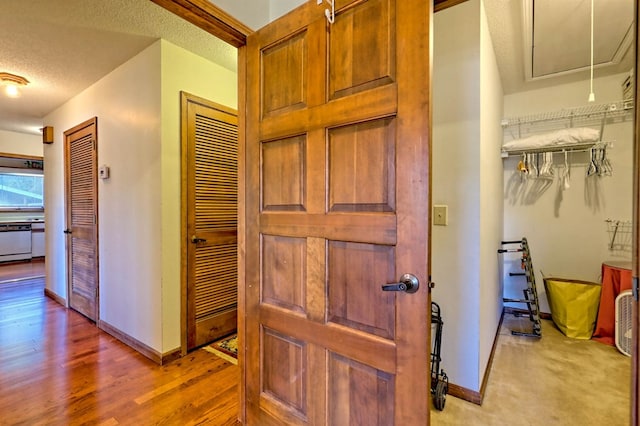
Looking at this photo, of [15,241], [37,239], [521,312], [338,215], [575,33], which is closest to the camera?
[338,215]

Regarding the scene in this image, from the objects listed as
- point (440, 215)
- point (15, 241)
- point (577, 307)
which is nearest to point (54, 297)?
point (15, 241)

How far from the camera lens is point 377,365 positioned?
1042mm

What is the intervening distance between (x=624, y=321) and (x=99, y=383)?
13.4 feet

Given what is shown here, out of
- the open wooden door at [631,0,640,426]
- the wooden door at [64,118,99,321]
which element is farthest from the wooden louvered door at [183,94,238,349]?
the open wooden door at [631,0,640,426]

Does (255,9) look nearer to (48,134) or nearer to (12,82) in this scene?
(12,82)

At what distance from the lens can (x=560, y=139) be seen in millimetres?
2820

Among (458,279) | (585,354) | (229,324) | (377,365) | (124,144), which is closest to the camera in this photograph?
(377,365)

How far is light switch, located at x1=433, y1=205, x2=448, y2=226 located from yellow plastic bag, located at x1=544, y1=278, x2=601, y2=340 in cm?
196

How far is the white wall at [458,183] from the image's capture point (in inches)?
70.0

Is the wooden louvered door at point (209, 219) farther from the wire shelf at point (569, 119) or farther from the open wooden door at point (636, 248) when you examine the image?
the wire shelf at point (569, 119)

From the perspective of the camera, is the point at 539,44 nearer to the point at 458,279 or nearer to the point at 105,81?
the point at 458,279

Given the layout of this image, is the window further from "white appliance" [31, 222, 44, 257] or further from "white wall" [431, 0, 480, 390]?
"white wall" [431, 0, 480, 390]

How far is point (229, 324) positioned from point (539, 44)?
12.2 ft

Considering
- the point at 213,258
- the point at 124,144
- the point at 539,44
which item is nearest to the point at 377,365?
the point at 213,258
